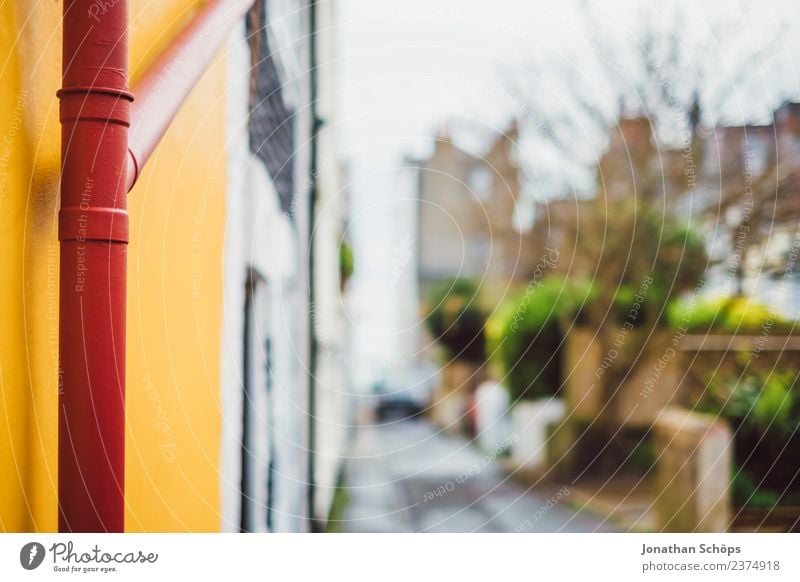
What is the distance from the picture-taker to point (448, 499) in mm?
7863

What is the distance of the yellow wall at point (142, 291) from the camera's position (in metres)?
1.13

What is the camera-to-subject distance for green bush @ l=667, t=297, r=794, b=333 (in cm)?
667

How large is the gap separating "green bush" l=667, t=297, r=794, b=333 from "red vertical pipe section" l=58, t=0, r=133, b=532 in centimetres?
584

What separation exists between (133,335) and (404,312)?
30.2m

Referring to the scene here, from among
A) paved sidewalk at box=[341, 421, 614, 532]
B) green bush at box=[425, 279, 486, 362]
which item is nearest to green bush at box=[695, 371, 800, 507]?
paved sidewalk at box=[341, 421, 614, 532]

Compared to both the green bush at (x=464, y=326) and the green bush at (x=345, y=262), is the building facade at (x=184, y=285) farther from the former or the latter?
the green bush at (x=464, y=326)

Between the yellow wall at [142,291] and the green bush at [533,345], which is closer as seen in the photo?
the yellow wall at [142,291]

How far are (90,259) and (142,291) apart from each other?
18.8 inches

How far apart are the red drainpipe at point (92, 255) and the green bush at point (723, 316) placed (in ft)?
19.1

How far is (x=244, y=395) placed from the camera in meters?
2.59

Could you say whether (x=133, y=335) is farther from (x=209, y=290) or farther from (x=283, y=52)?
(x=283, y=52)

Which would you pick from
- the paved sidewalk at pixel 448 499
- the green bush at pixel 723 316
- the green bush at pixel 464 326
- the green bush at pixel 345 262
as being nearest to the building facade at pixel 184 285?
the paved sidewalk at pixel 448 499
